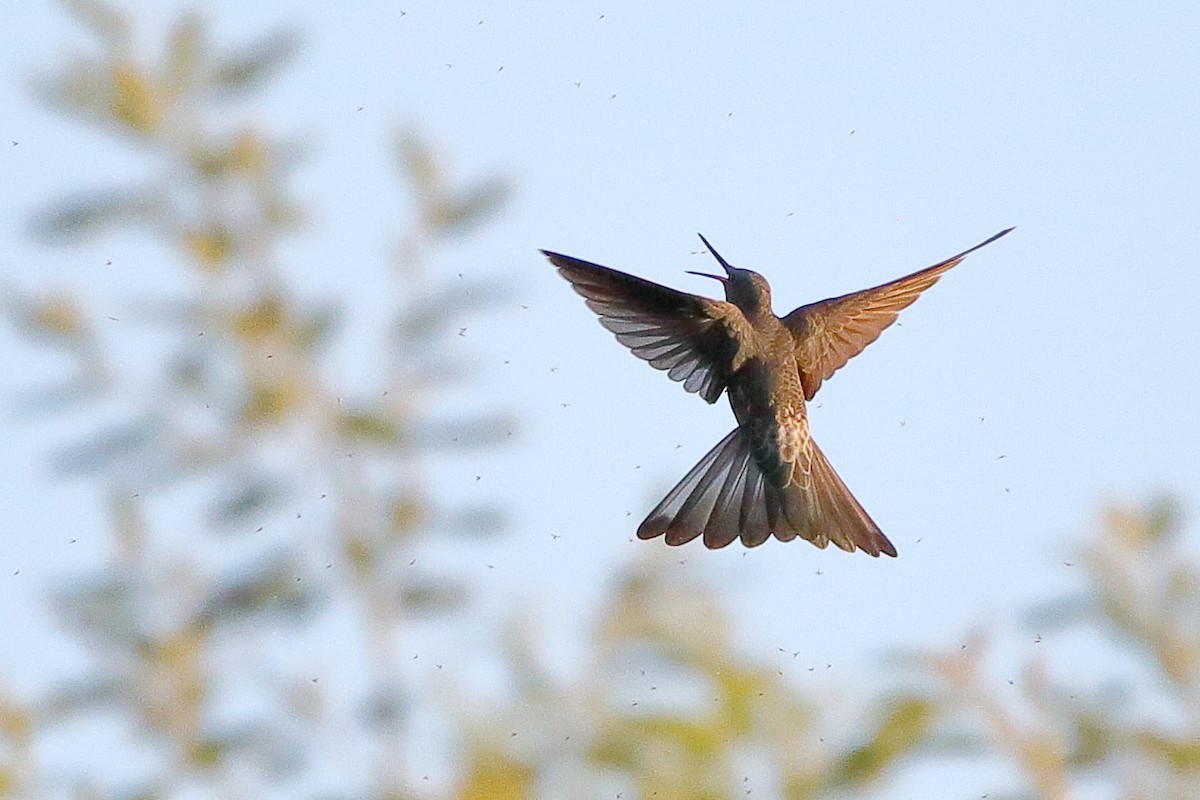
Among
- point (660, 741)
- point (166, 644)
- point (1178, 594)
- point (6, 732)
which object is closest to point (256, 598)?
point (166, 644)

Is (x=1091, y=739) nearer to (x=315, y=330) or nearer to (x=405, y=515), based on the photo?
(x=405, y=515)

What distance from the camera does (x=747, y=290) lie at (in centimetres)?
492

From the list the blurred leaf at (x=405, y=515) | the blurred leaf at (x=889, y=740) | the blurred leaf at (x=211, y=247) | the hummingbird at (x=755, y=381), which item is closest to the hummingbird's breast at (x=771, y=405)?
the hummingbird at (x=755, y=381)

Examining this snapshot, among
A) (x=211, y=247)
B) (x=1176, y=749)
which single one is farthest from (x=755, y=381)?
(x=211, y=247)

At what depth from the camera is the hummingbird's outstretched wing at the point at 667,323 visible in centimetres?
444

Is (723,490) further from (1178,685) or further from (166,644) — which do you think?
(166,644)

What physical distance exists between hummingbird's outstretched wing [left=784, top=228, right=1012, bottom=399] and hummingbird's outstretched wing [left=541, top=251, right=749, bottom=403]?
0.33 metres

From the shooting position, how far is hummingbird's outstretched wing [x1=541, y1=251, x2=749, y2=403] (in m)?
4.44

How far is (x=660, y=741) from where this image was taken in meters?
5.37

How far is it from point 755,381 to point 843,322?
0.43m

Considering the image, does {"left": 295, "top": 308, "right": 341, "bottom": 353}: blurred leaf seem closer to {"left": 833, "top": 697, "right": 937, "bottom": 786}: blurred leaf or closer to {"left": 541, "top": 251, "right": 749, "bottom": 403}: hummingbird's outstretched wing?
{"left": 541, "top": 251, "right": 749, "bottom": 403}: hummingbird's outstretched wing

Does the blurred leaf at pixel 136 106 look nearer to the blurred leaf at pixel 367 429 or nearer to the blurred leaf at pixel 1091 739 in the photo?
the blurred leaf at pixel 367 429

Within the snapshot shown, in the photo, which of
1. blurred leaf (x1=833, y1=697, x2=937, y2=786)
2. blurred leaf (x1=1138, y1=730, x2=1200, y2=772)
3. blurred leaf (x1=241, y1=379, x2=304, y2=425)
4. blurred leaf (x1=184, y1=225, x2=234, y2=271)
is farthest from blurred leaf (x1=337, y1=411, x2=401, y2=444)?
blurred leaf (x1=1138, y1=730, x2=1200, y2=772)

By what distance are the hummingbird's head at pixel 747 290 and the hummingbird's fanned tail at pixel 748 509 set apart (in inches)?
11.9
